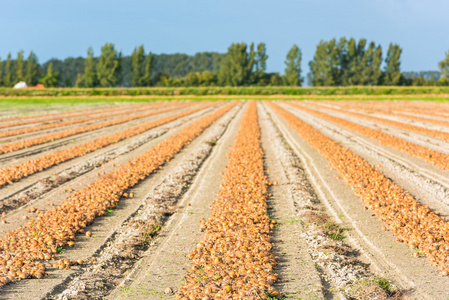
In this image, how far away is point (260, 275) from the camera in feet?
16.8

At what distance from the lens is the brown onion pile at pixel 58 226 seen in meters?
5.49

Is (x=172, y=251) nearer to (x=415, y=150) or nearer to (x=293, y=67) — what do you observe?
(x=415, y=150)

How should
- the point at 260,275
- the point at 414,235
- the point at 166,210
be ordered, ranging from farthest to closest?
the point at 166,210 < the point at 414,235 < the point at 260,275

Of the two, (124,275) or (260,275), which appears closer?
(260,275)

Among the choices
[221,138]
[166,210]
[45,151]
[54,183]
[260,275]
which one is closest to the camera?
[260,275]

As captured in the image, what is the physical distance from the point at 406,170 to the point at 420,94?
212 feet

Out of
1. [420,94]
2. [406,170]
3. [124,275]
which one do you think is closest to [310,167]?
[406,170]

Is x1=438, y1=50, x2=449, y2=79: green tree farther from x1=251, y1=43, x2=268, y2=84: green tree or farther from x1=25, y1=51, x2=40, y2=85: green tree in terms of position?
x1=25, y1=51, x2=40, y2=85: green tree

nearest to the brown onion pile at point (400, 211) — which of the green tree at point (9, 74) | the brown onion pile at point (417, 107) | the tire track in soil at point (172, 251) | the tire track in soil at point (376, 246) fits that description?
the tire track in soil at point (376, 246)

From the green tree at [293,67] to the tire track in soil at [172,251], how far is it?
295 feet

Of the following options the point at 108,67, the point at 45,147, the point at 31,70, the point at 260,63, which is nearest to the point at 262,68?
the point at 260,63

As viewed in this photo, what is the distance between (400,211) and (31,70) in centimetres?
11201

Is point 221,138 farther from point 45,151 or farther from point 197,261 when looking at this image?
point 197,261

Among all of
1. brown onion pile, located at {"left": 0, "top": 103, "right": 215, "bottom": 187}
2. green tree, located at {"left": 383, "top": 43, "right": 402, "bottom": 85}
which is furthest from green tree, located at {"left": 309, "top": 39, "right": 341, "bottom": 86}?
brown onion pile, located at {"left": 0, "top": 103, "right": 215, "bottom": 187}
